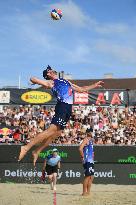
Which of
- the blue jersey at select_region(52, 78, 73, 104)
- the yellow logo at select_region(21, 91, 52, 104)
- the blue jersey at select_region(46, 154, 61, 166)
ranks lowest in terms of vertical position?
the blue jersey at select_region(46, 154, 61, 166)

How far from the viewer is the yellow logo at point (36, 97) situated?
24234 millimetres

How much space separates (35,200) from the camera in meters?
13.4

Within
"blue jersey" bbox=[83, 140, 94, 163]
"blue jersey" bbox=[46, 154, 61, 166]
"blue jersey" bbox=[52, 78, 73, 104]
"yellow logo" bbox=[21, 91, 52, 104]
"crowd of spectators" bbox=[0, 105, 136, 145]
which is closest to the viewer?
"blue jersey" bbox=[52, 78, 73, 104]

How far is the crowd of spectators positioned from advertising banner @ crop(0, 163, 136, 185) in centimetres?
123

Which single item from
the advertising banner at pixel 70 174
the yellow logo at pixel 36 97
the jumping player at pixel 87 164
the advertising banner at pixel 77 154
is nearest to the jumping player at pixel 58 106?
the jumping player at pixel 87 164

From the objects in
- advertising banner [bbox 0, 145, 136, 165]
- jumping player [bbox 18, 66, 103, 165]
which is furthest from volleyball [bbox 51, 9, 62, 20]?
advertising banner [bbox 0, 145, 136, 165]

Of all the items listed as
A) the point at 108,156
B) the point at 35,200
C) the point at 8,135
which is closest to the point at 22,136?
the point at 8,135

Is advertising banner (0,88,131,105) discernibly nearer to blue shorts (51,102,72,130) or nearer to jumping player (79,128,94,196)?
jumping player (79,128,94,196)

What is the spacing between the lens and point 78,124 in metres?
22.8

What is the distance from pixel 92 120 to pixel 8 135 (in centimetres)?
415

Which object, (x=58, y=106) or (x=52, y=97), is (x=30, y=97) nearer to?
(x=52, y=97)

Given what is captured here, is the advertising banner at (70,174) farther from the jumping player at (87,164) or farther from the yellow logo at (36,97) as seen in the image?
the jumping player at (87,164)

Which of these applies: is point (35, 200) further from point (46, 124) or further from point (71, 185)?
point (46, 124)

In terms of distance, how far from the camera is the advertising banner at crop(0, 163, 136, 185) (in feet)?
66.7
